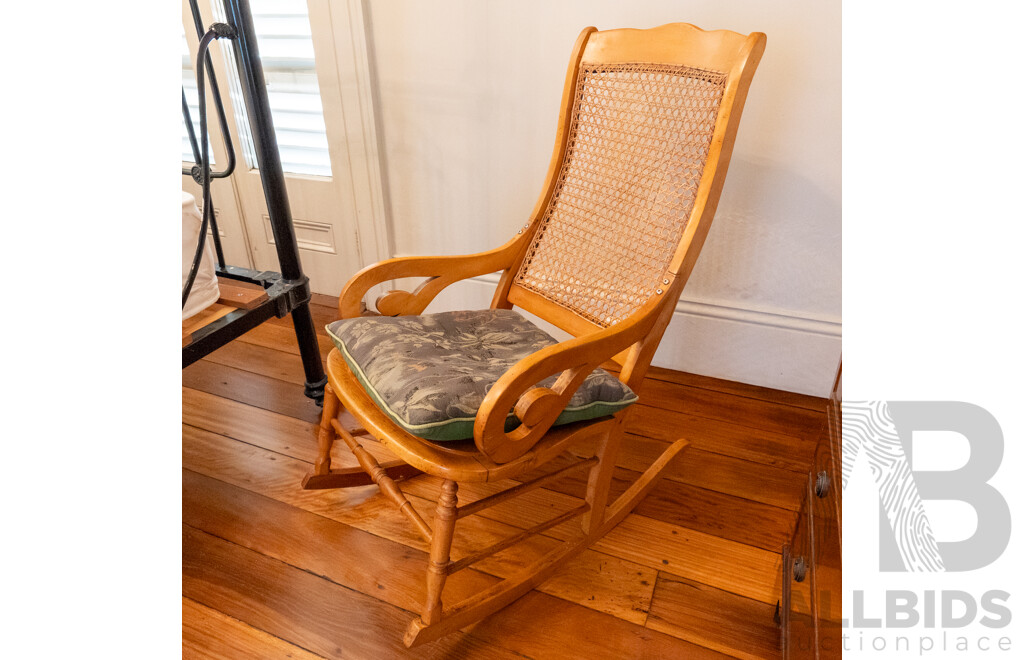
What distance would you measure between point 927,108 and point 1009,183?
186 millimetres

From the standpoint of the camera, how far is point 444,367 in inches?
43.8

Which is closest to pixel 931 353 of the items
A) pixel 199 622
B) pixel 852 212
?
pixel 852 212

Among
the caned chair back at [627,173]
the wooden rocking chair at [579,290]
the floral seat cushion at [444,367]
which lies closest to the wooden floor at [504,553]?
the wooden rocking chair at [579,290]

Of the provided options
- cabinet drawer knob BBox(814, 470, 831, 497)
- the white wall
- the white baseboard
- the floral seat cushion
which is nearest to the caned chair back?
the floral seat cushion

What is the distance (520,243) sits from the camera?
1.48 metres

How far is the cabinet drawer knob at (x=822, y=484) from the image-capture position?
852 mm

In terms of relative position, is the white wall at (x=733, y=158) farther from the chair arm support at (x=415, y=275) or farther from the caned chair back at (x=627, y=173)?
the chair arm support at (x=415, y=275)

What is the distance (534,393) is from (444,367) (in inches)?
8.9

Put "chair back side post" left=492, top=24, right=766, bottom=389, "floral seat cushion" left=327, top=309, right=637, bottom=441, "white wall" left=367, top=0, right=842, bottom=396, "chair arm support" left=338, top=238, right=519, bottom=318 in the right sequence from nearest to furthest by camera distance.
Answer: "floral seat cushion" left=327, top=309, right=637, bottom=441 → "chair back side post" left=492, top=24, right=766, bottom=389 → "chair arm support" left=338, top=238, right=519, bottom=318 → "white wall" left=367, top=0, right=842, bottom=396

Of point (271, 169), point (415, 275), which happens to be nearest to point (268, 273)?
point (271, 169)

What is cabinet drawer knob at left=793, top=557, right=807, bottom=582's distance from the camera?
0.92 metres

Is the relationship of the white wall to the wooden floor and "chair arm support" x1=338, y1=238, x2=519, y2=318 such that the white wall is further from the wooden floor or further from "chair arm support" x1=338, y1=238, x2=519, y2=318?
"chair arm support" x1=338, y1=238, x2=519, y2=318

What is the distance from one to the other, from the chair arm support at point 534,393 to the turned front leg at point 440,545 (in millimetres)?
101

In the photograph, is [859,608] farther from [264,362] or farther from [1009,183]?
[264,362]
